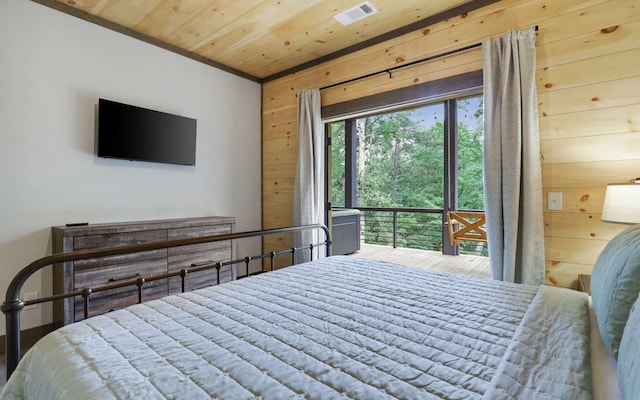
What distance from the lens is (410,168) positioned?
281 inches

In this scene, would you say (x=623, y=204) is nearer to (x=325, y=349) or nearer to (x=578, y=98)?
(x=578, y=98)

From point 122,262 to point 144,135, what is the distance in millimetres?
1194

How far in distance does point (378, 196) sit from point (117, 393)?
7.06m

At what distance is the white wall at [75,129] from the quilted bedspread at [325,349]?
1.89m

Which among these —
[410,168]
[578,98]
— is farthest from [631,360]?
[410,168]

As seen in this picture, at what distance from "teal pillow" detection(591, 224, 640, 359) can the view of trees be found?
4.74 metres

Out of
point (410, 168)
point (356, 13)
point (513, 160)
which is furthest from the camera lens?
point (410, 168)

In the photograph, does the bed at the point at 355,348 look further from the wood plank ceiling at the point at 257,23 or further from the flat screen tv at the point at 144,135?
the wood plank ceiling at the point at 257,23

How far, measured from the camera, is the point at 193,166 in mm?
3420

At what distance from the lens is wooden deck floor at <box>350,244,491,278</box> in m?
3.92

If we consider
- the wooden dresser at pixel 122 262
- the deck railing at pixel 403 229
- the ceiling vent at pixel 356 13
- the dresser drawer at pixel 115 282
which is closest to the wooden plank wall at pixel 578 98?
the ceiling vent at pixel 356 13

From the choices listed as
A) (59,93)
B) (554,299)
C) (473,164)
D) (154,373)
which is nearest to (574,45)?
(554,299)

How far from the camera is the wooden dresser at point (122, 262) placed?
2293 mm

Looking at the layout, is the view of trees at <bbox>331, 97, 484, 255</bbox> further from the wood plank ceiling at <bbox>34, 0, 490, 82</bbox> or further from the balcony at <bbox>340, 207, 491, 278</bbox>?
the wood plank ceiling at <bbox>34, 0, 490, 82</bbox>
